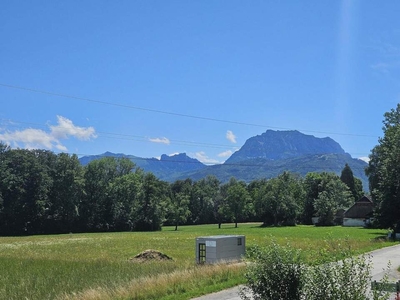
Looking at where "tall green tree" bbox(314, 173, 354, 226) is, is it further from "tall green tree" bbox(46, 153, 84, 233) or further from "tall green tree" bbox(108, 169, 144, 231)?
"tall green tree" bbox(46, 153, 84, 233)

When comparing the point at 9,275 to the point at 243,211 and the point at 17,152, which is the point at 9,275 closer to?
the point at 17,152

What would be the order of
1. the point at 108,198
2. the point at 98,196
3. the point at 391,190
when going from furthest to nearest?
the point at 98,196 < the point at 108,198 < the point at 391,190

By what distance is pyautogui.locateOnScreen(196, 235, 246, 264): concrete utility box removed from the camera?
2058 centimetres

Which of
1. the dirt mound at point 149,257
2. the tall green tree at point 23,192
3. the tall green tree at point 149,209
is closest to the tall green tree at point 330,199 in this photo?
the tall green tree at point 149,209

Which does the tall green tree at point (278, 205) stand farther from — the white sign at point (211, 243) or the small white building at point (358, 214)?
the white sign at point (211, 243)

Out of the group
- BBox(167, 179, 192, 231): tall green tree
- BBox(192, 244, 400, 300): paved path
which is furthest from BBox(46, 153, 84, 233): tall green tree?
BBox(192, 244, 400, 300): paved path

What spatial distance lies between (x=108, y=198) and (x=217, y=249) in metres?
75.1

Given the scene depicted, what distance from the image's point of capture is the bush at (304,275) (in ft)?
18.1

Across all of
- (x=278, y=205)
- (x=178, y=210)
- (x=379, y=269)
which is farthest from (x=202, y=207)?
(x=379, y=269)

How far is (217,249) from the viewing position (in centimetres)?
2059

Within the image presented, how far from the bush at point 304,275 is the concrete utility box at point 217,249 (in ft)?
46.1

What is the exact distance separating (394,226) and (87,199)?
217 ft

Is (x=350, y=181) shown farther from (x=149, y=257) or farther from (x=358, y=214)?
(x=149, y=257)

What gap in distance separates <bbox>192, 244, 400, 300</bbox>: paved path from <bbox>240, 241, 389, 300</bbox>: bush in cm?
353
